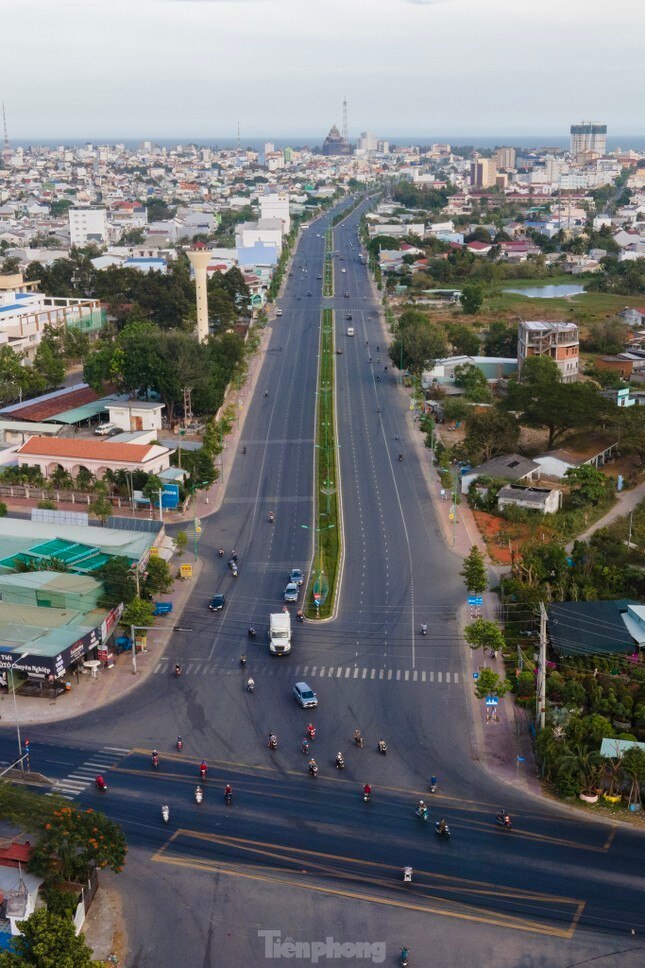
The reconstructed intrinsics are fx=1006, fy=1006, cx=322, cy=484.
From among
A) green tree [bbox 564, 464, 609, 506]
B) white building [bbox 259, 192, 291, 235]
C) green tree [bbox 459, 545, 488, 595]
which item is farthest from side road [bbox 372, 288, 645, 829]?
white building [bbox 259, 192, 291, 235]

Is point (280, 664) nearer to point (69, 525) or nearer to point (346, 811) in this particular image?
point (346, 811)

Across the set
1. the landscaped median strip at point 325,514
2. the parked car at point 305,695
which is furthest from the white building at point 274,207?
the parked car at point 305,695

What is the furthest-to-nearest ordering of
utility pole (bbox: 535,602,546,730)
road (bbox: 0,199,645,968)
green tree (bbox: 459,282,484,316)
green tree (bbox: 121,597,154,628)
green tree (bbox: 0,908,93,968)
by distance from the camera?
green tree (bbox: 459,282,484,316) < green tree (bbox: 121,597,154,628) < utility pole (bbox: 535,602,546,730) < road (bbox: 0,199,645,968) < green tree (bbox: 0,908,93,968)

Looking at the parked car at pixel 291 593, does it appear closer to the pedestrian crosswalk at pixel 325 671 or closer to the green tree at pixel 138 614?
the pedestrian crosswalk at pixel 325 671

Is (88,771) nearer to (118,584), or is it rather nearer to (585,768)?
(118,584)

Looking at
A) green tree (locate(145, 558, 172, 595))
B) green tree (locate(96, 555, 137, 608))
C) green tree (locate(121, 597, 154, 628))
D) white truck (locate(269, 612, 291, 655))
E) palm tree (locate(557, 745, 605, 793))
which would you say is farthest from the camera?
green tree (locate(145, 558, 172, 595))

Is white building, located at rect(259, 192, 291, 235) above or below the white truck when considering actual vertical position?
above

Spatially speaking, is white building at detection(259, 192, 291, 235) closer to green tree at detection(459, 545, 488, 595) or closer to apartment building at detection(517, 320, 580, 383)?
apartment building at detection(517, 320, 580, 383)
